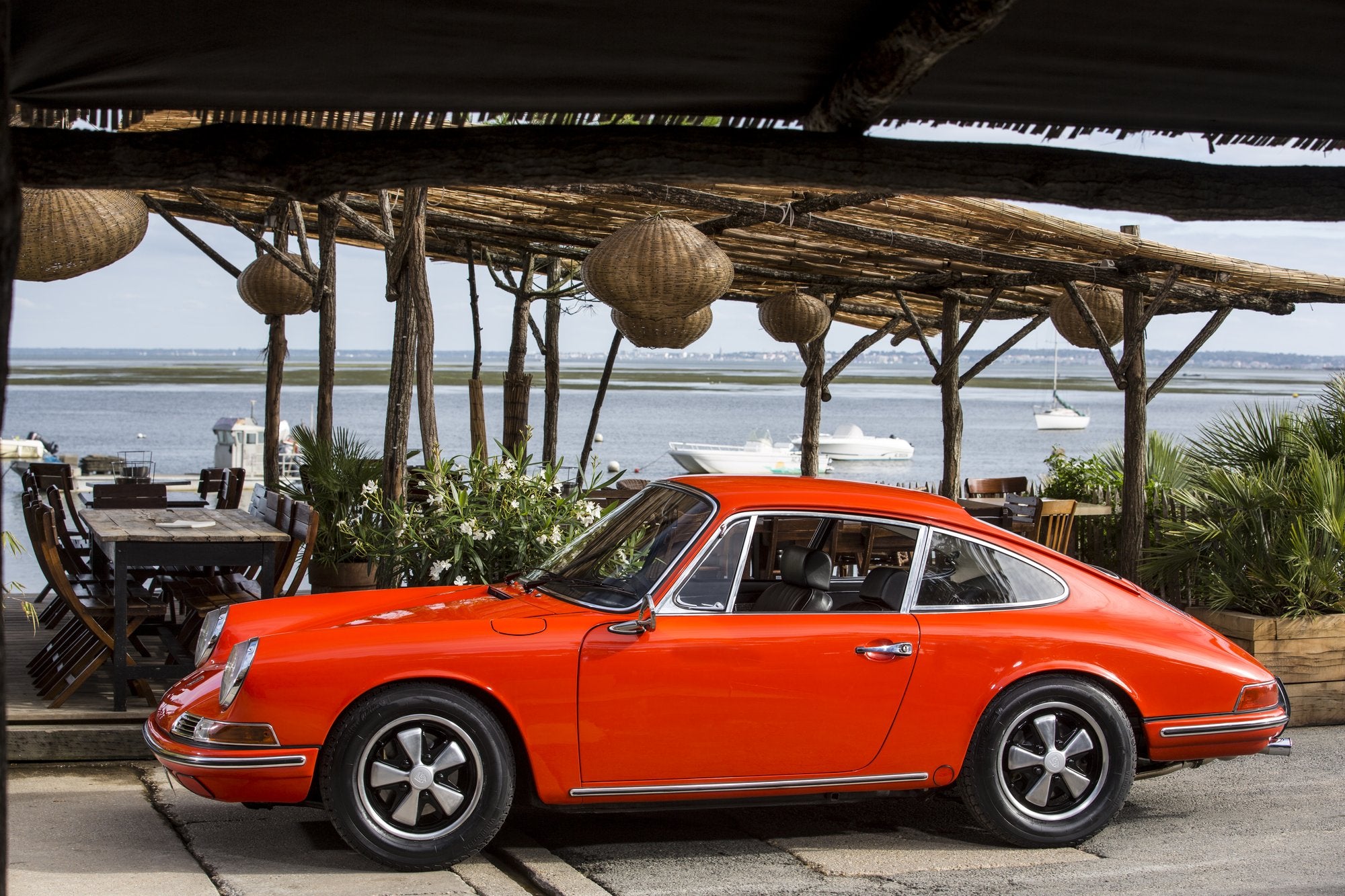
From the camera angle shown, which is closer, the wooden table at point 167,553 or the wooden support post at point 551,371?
Result: the wooden table at point 167,553

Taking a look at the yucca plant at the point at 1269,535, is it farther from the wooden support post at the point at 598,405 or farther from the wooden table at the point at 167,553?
the wooden support post at the point at 598,405

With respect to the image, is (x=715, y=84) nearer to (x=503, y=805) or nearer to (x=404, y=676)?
(x=404, y=676)

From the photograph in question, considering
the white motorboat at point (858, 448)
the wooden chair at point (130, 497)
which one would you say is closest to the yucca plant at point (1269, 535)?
the wooden chair at point (130, 497)

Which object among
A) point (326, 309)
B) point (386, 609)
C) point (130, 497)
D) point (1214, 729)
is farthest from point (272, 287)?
point (1214, 729)

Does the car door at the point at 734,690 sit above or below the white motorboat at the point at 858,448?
below

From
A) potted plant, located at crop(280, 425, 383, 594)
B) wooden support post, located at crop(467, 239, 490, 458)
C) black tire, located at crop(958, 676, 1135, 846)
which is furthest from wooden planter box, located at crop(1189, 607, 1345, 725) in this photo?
potted plant, located at crop(280, 425, 383, 594)

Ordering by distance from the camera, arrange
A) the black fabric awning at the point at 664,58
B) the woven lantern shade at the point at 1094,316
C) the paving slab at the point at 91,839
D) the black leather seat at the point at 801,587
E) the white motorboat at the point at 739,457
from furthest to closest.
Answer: the white motorboat at the point at 739,457
the woven lantern shade at the point at 1094,316
the black leather seat at the point at 801,587
the paving slab at the point at 91,839
the black fabric awning at the point at 664,58

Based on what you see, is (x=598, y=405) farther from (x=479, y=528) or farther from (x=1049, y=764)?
(x=1049, y=764)

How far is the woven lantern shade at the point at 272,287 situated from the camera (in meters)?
12.5

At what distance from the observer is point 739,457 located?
41.4 m

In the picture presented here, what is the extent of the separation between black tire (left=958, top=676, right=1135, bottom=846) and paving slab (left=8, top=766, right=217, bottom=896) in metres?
2.93

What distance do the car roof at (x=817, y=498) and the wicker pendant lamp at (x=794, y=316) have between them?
7.60 metres

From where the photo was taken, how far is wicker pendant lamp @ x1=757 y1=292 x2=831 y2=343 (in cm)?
1331

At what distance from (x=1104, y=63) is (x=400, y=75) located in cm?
209
